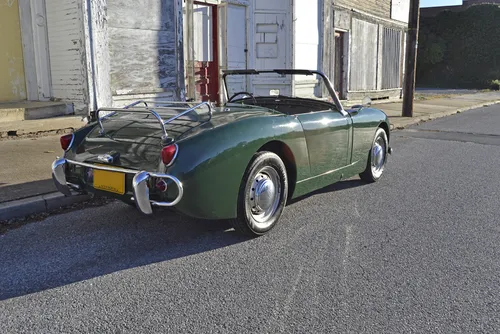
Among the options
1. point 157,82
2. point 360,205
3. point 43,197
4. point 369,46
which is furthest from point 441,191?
point 369,46

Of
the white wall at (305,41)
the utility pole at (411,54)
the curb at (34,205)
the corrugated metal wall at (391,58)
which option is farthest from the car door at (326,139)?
the corrugated metal wall at (391,58)

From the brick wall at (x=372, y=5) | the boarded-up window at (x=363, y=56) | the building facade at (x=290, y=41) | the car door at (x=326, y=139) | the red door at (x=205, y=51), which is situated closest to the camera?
the car door at (x=326, y=139)

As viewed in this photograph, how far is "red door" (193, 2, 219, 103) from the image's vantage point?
10.4 meters

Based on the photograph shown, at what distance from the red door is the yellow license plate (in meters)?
7.07

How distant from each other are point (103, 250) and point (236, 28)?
8.61 meters

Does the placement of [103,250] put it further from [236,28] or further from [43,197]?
[236,28]

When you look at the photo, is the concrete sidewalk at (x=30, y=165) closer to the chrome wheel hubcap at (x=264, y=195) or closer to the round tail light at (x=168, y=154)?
the round tail light at (x=168, y=154)

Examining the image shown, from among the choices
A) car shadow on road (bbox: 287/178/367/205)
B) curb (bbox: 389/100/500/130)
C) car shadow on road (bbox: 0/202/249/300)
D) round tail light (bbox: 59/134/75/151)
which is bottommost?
car shadow on road (bbox: 287/178/367/205)

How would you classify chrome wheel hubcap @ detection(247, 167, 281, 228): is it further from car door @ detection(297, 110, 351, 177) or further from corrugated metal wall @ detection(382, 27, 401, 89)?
corrugated metal wall @ detection(382, 27, 401, 89)

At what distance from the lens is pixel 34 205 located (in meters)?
4.48

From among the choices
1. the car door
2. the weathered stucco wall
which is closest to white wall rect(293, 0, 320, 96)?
the weathered stucco wall

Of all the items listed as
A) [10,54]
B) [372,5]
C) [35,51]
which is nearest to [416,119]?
[372,5]

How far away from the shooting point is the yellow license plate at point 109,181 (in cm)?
353

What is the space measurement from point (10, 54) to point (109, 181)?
6.43 meters
